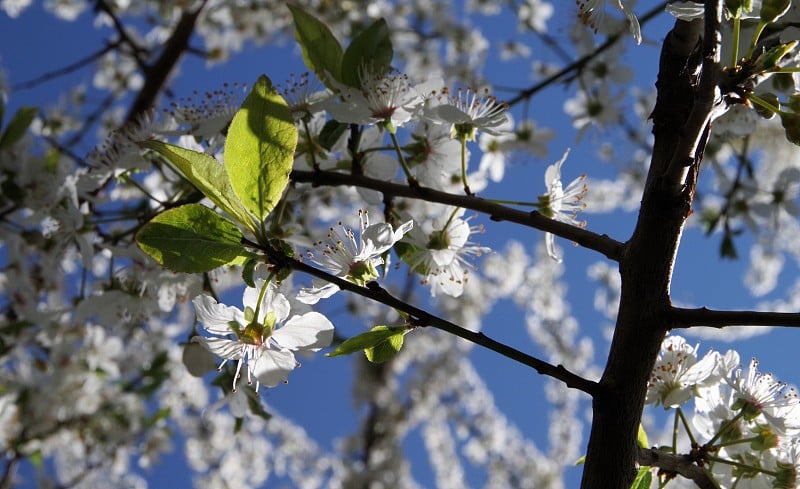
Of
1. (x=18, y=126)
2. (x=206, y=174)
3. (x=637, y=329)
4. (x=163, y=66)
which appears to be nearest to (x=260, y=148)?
(x=206, y=174)

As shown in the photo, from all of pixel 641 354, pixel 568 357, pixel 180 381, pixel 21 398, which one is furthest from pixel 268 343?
pixel 568 357

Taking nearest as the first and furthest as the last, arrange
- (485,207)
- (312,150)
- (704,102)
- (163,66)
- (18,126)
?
1. (704,102)
2. (485,207)
3. (312,150)
4. (18,126)
5. (163,66)

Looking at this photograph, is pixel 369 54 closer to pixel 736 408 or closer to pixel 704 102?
pixel 704 102

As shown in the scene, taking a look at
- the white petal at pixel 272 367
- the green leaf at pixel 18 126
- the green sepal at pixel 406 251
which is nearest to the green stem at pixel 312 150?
the green sepal at pixel 406 251

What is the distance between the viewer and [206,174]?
0.58 metres

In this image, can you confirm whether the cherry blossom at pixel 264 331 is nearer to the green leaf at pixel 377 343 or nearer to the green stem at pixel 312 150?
the green leaf at pixel 377 343

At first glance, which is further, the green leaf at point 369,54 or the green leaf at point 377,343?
the green leaf at point 369,54

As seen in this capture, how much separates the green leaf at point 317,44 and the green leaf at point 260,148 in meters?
0.24

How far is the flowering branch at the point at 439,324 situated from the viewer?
0.53 m

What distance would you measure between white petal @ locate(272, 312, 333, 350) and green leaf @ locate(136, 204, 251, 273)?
0.39 feet

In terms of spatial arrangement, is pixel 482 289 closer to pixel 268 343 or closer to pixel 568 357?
pixel 568 357

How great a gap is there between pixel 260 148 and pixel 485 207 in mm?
275

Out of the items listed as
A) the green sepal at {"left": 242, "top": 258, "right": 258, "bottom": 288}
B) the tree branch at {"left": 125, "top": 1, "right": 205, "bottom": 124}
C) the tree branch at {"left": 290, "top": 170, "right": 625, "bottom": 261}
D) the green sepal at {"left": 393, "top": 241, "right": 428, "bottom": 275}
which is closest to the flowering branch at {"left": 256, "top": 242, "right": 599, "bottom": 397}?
the green sepal at {"left": 242, "top": 258, "right": 258, "bottom": 288}

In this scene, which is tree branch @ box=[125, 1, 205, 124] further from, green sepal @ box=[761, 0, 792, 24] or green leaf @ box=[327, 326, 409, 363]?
green sepal @ box=[761, 0, 792, 24]
